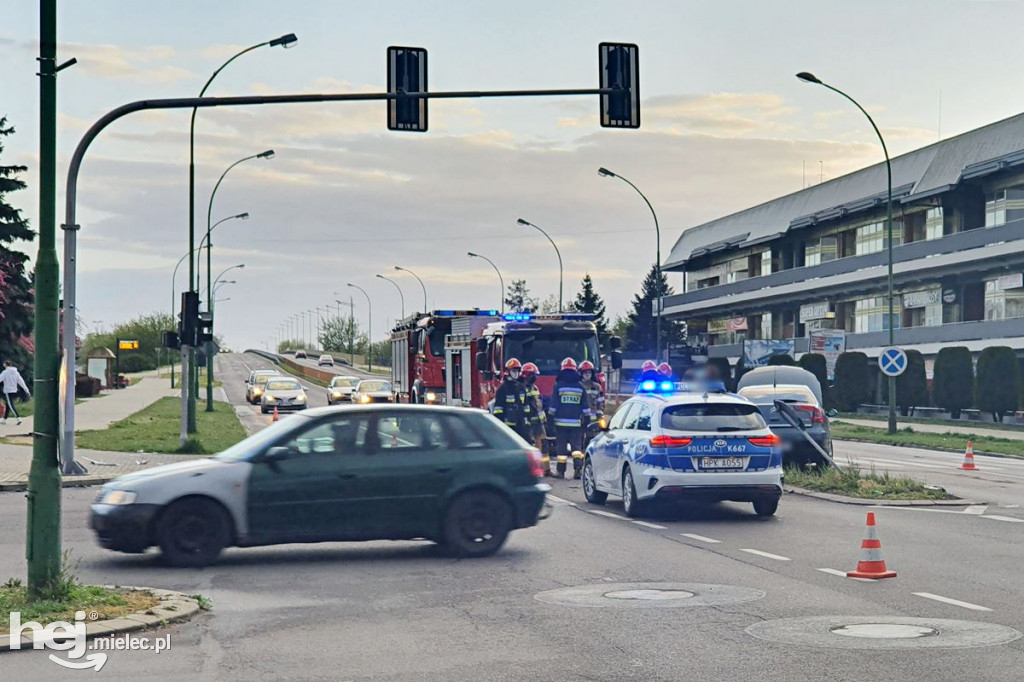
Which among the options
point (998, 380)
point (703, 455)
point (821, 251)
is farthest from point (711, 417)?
point (821, 251)

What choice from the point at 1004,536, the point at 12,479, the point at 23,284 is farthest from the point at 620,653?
the point at 23,284

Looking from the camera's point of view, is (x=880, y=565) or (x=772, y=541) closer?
(x=880, y=565)

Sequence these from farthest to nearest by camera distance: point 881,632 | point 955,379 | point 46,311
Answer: point 955,379, point 46,311, point 881,632

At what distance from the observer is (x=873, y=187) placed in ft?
219

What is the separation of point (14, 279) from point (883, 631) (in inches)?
2122

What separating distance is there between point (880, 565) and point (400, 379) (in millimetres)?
29269

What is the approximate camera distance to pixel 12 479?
70.4ft

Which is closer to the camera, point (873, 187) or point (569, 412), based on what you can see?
point (569, 412)

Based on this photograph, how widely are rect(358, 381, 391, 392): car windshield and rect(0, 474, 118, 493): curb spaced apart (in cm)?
2845

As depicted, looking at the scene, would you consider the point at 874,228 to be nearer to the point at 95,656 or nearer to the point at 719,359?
the point at 719,359

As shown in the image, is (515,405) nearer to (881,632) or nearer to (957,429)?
(881,632)

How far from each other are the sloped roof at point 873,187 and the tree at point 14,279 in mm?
38447

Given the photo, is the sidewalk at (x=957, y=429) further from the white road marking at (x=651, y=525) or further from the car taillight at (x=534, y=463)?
the car taillight at (x=534, y=463)

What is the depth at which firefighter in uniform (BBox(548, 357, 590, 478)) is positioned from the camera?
22562 millimetres
